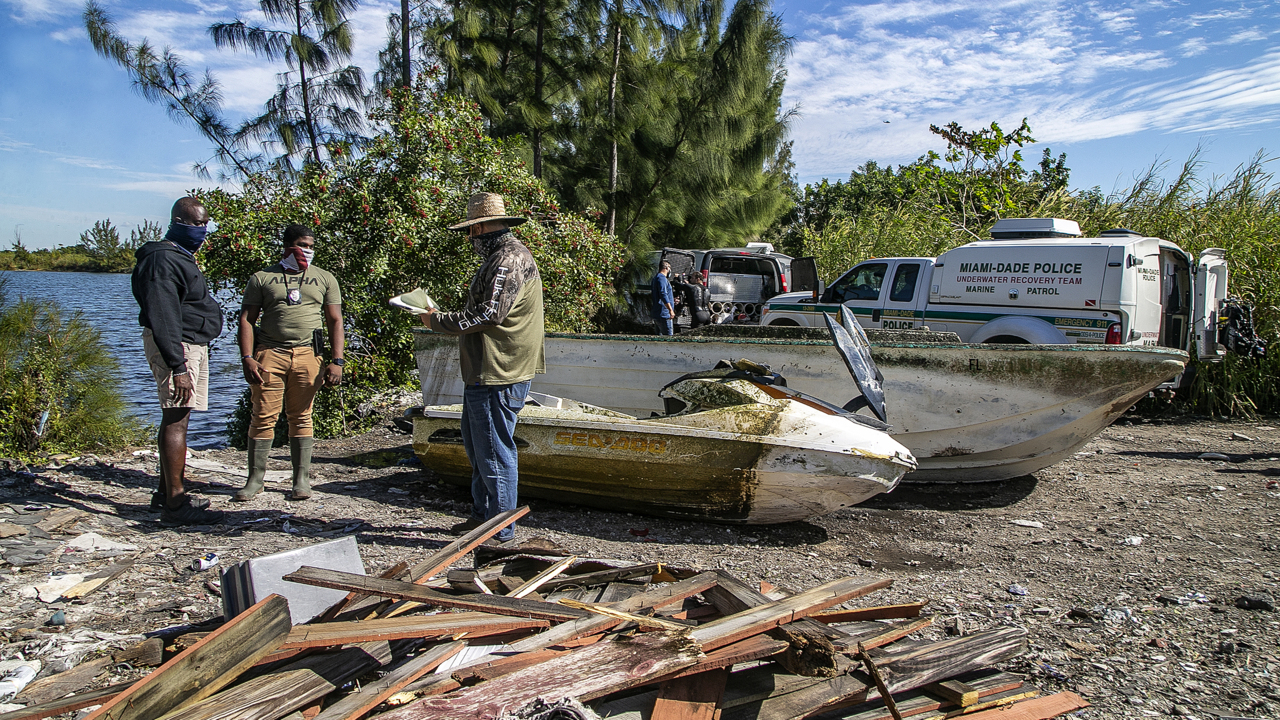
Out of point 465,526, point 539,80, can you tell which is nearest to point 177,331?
point 465,526

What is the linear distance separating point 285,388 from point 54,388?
3.86 meters

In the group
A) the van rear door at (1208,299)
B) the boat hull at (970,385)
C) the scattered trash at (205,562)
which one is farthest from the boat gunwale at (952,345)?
the van rear door at (1208,299)

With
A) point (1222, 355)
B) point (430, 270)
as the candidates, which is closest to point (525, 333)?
Answer: point (430, 270)

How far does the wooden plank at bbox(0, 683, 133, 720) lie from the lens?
83.0 inches

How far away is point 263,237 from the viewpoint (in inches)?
324

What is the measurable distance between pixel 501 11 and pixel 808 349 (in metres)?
13.0

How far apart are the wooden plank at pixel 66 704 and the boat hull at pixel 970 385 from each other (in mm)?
4179

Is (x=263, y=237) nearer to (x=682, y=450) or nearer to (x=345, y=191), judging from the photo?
(x=345, y=191)

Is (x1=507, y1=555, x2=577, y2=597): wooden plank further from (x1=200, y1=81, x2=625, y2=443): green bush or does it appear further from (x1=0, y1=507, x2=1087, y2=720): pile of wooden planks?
(x1=200, y1=81, x2=625, y2=443): green bush

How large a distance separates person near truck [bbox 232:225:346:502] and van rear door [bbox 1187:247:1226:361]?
920cm

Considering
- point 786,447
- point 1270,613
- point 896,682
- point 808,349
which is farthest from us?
point 808,349

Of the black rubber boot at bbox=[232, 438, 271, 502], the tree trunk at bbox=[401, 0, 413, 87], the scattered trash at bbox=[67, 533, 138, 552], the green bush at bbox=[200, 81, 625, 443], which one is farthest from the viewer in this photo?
the tree trunk at bbox=[401, 0, 413, 87]

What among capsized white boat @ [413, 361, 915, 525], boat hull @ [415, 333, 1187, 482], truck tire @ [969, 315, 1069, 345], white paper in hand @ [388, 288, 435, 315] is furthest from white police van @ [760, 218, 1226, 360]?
white paper in hand @ [388, 288, 435, 315]

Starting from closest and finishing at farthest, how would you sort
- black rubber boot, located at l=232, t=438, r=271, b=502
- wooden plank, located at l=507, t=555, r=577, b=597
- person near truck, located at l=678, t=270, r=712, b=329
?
wooden plank, located at l=507, t=555, r=577, b=597
black rubber boot, located at l=232, t=438, r=271, b=502
person near truck, located at l=678, t=270, r=712, b=329
